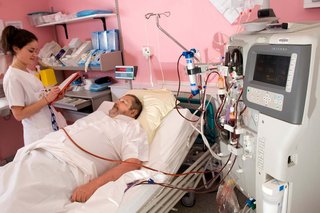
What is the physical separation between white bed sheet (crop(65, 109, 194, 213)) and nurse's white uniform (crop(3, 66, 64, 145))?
0.86 m

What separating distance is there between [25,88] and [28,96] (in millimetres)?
61

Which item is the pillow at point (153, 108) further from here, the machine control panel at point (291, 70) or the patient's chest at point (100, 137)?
the machine control panel at point (291, 70)

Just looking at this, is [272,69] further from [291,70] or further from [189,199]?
[189,199]

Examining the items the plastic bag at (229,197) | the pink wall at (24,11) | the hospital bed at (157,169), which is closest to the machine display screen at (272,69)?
the plastic bag at (229,197)

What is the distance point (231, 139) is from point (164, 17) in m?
1.38

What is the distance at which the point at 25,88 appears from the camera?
1803mm

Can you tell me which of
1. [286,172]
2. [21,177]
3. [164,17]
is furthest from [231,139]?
[164,17]

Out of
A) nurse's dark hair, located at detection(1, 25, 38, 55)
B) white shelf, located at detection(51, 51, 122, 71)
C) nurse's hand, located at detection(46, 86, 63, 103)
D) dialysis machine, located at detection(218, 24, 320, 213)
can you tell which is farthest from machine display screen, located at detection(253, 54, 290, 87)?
white shelf, located at detection(51, 51, 122, 71)

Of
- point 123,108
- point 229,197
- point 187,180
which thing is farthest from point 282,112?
point 123,108

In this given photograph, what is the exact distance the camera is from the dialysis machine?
2.75 ft

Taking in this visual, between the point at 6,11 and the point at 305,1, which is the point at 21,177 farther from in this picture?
the point at 6,11

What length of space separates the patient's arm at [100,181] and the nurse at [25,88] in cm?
75

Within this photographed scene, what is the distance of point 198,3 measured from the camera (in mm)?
2010

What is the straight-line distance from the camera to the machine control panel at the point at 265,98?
0.89m
